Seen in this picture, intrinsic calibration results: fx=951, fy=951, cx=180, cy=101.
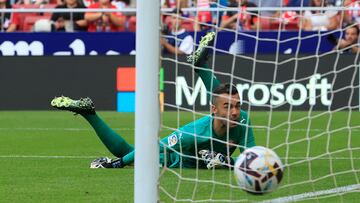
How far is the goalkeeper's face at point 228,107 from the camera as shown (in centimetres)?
800

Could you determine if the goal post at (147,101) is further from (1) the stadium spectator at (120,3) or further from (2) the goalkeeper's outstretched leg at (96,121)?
(1) the stadium spectator at (120,3)

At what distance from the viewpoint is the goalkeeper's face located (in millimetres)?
8000

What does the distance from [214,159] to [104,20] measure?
943 cm

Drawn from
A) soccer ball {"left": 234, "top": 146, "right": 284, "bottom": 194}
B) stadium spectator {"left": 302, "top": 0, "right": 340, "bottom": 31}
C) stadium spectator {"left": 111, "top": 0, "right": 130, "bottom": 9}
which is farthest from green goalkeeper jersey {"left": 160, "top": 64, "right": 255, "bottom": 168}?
stadium spectator {"left": 111, "top": 0, "right": 130, "bottom": 9}

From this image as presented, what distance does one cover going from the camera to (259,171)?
634 centimetres

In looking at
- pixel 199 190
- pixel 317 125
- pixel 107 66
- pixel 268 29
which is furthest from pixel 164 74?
pixel 199 190

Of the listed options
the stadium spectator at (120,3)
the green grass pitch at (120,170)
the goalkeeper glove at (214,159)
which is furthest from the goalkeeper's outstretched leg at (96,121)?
the stadium spectator at (120,3)

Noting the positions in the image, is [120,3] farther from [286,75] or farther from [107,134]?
[107,134]

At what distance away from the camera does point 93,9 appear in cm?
1670

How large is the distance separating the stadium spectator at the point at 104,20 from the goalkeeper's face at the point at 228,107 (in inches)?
362

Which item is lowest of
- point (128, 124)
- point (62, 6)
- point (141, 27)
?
point (128, 124)

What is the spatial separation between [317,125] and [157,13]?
8335mm

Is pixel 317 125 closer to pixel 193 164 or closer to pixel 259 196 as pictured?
pixel 193 164

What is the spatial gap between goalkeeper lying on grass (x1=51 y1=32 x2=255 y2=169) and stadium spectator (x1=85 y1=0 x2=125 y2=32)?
26.6 ft
